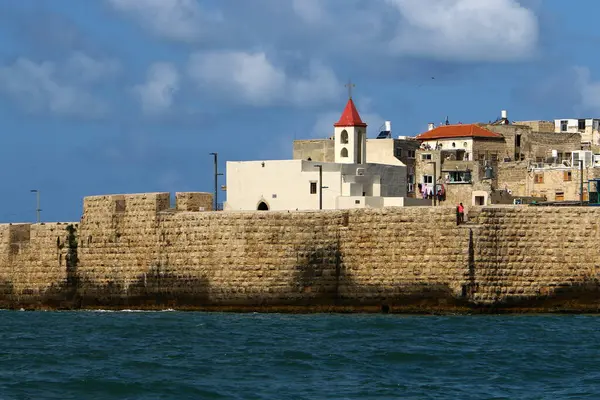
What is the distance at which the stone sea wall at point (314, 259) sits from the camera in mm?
31797

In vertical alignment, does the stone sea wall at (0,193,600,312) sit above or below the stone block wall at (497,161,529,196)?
below

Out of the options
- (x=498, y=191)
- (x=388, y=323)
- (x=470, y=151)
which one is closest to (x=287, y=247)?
(x=388, y=323)

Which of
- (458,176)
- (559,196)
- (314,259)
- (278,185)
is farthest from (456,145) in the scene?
(314,259)

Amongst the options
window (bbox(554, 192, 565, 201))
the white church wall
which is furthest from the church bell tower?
window (bbox(554, 192, 565, 201))

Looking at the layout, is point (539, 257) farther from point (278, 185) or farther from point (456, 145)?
point (456, 145)

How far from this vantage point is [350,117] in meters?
44.6

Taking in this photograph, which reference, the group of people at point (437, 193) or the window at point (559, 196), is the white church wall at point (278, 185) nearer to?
the group of people at point (437, 193)

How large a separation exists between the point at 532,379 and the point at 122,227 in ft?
50.5

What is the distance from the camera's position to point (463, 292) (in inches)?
1255

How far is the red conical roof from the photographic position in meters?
44.3

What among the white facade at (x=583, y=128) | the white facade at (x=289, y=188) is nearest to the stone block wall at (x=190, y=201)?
the white facade at (x=289, y=188)

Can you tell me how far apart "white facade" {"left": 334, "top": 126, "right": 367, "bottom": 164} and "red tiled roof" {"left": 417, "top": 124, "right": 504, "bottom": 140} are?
19451 mm

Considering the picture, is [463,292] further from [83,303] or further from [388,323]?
[83,303]

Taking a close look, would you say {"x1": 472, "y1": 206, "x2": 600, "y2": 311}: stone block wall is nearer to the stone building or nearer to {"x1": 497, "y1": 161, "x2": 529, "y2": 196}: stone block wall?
the stone building
